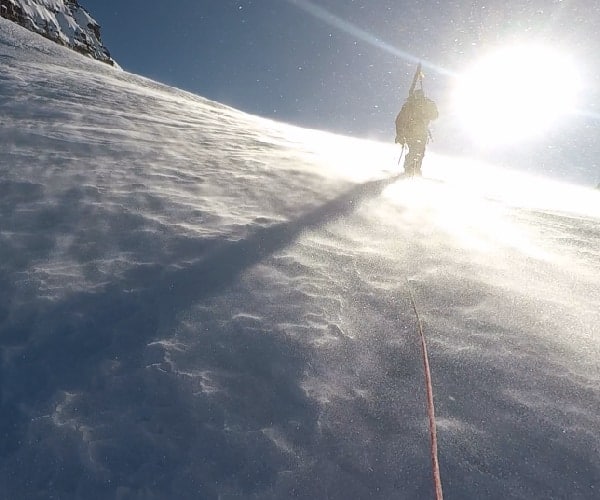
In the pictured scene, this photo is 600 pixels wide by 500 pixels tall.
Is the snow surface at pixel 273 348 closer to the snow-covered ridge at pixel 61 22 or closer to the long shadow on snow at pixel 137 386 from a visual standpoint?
the long shadow on snow at pixel 137 386

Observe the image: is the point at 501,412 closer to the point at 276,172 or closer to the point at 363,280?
the point at 363,280

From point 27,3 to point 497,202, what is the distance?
167 feet

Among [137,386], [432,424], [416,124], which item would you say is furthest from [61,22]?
[432,424]

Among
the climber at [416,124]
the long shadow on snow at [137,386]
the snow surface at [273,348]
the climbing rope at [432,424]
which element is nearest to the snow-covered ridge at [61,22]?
the climber at [416,124]

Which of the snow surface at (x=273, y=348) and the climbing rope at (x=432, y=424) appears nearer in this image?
the climbing rope at (x=432, y=424)

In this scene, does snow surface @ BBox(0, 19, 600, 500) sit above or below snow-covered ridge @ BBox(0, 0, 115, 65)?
below

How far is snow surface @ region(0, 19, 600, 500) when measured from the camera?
1.72 meters

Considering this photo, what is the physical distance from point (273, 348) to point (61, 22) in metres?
57.3

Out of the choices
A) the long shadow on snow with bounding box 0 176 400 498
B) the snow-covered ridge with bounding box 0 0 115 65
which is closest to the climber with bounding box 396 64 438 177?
the long shadow on snow with bounding box 0 176 400 498

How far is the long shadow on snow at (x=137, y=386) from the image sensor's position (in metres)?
1.70

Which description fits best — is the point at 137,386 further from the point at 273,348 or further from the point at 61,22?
the point at 61,22

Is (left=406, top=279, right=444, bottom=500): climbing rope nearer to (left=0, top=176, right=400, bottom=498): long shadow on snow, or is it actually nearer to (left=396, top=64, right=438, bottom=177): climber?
(left=0, top=176, right=400, bottom=498): long shadow on snow

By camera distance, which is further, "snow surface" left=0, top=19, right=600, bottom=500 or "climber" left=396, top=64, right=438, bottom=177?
"climber" left=396, top=64, right=438, bottom=177

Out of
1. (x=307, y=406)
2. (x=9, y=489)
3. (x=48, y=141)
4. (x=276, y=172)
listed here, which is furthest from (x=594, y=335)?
(x=48, y=141)
